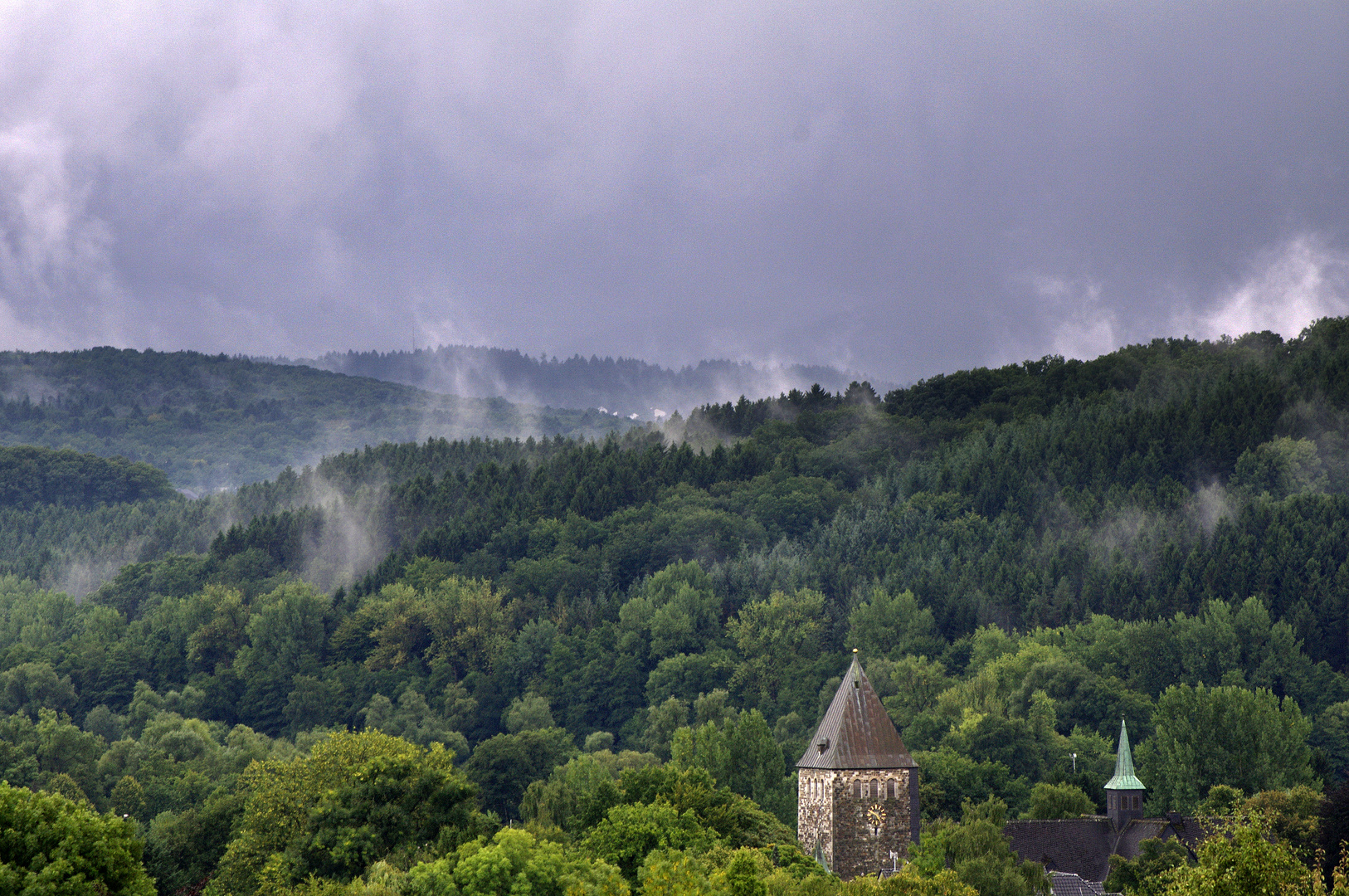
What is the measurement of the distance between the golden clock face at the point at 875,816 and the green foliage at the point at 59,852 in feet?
135

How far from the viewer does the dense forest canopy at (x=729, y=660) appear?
80562 millimetres

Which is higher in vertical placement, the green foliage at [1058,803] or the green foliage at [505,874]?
the green foliage at [1058,803]

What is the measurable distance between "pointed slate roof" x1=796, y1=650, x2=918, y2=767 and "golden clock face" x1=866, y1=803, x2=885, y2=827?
6.24ft

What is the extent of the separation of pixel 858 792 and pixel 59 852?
4470 cm

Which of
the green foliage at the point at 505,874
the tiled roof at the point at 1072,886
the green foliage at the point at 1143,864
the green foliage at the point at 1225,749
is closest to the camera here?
the green foliage at the point at 505,874

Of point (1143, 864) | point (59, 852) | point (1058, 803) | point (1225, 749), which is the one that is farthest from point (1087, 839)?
point (59, 852)

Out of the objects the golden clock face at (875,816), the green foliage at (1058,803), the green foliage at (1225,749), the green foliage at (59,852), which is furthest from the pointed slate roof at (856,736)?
the green foliage at (59,852)

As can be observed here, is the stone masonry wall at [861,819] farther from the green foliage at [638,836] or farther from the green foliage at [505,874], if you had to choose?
the green foliage at [505,874]

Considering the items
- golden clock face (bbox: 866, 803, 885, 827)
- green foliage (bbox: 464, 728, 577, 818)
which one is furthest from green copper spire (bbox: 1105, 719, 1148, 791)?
green foliage (bbox: 464, 728, 577, 818)

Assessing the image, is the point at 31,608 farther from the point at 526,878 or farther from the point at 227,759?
the point at 526,878

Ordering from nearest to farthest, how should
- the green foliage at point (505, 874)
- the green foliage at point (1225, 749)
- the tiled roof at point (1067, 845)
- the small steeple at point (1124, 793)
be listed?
the green foliage at point (505, 874), the tiled roof at point (1067, 845), the small steeple at point (1124, 793), the green foliage at point (1225, 749)

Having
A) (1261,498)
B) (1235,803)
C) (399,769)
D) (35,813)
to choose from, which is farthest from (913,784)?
(1261,498)

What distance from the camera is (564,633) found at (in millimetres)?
166750

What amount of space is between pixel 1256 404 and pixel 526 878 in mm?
123952
